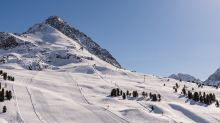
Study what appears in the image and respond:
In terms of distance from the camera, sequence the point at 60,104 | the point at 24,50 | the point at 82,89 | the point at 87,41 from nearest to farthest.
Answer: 1. the point at 60,104
2. the point at 82,89
3. the point at 24,50
4. the point at 87,41

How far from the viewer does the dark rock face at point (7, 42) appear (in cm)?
7819

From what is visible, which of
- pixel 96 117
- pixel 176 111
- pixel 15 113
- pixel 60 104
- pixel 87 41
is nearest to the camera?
pixel 15 113

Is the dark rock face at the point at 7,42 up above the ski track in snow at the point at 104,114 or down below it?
above

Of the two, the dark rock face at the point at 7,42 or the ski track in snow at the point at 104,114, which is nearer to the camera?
the ski track in snow at the point at 104,114

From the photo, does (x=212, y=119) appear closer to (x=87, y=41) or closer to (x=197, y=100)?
(x=197, y=100)

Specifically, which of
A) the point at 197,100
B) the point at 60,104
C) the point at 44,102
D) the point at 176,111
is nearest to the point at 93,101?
the point at 60,104

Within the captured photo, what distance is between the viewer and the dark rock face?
78.2 metres

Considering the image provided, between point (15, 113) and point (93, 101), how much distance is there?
11.7 metres

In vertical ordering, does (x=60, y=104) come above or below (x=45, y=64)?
below

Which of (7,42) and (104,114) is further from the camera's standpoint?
(7,42)

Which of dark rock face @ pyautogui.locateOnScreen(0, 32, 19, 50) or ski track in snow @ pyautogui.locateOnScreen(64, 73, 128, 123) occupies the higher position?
dark rock face @ pyautogui.locateOnScreen(0, 32, 19, 50)

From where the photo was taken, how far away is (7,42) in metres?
81.3

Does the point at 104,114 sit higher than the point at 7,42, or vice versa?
the point at 7,42

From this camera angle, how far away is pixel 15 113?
17.3m
